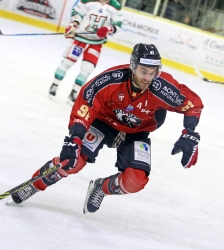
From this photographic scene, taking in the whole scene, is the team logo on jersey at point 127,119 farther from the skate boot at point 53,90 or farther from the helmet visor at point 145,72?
the skate boot at point 53,90

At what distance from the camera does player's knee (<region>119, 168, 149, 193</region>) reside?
2.89 m

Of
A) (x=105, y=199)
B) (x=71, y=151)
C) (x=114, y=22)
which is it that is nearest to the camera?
(x=71, y=151)

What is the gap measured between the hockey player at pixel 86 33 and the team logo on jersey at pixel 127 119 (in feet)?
9.00

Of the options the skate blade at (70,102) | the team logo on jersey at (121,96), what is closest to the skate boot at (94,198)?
the team logo on jersey at (121,96)

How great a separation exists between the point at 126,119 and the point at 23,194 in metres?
0.64

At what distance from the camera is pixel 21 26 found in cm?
977

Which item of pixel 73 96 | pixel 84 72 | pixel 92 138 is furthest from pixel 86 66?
pixel 92 138

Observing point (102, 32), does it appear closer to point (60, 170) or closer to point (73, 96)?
point (73, 96)

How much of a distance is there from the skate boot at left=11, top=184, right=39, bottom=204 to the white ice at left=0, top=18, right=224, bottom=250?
5cm

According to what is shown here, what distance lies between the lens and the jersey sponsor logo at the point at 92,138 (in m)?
3.04

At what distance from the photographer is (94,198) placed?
10.0 feet

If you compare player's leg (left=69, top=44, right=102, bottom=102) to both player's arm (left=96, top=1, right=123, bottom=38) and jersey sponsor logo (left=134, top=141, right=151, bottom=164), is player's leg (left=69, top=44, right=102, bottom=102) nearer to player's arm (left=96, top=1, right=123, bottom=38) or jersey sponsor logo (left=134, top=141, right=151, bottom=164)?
player's arm (left=96, top=1, right=123, bottom=38)

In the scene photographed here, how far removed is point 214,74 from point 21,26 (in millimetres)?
3221

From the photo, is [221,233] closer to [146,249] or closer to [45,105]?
[146,249]
